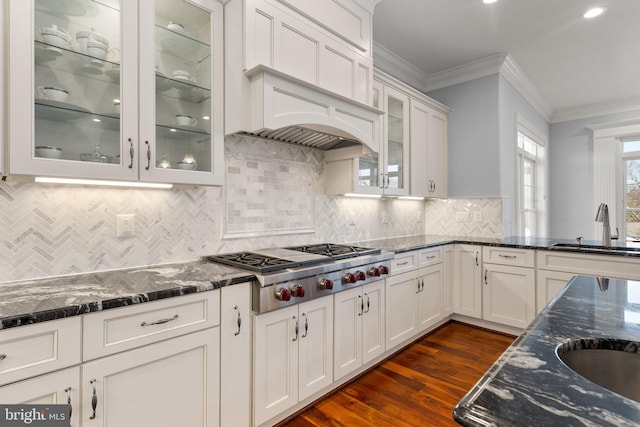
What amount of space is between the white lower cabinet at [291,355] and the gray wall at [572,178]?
5.64m

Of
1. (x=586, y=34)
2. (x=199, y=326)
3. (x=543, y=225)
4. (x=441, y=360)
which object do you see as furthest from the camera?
(x=543, y=225)

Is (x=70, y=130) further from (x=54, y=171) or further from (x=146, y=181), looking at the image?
(x=146, y=181)

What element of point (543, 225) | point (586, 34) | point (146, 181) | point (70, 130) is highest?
point (586, 34)

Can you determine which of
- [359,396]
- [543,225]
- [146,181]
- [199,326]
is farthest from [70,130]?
[543,225]

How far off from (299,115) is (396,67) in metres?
2.32

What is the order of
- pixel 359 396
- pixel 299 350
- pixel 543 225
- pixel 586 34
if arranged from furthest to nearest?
pixel 543 225
pixel 586 34
pixel 359 396
pixel 299 350

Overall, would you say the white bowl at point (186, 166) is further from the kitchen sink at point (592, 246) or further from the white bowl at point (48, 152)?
the kitchen sink at point (592, 246)

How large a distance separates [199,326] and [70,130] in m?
1.05

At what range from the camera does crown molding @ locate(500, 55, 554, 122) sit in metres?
3.82

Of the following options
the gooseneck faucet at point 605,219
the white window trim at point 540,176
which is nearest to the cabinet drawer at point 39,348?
the gooseneck faucet at point 605,219

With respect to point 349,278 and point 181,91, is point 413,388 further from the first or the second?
point 181,91

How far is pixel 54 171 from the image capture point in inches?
54.5

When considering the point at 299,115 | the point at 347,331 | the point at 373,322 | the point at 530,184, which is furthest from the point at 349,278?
the point at 530,184

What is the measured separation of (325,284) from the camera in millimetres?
1998
